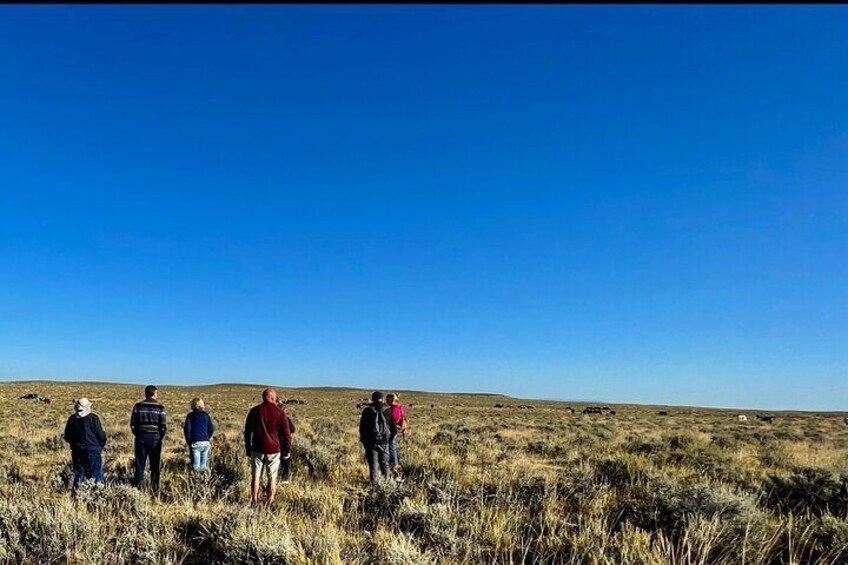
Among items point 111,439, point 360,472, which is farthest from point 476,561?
point 111,439

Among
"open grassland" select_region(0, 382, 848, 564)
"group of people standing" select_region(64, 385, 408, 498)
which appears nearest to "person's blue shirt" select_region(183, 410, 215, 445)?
"group of people standing" select_region(64, 385, 408, 498)

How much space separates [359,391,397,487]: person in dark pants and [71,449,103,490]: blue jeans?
3836mm

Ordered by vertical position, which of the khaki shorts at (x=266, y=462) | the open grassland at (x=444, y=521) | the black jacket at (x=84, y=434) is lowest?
the open grassland at (x=444, y=521)

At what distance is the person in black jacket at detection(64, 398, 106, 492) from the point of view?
8.48 m

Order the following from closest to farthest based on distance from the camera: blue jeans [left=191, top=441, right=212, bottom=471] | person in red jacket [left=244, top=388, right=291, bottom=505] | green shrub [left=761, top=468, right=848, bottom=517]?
green shrub [left=761, top=468, right=848, bottom=517] < person in red jacket [left=244, top=388, right=291, bottom=505] < blue jeans [left=191, top=441, right=212, bottom=471]

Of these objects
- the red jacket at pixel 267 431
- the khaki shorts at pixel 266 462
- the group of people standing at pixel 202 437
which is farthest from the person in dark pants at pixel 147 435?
the khaki shorts at pixel 266 462

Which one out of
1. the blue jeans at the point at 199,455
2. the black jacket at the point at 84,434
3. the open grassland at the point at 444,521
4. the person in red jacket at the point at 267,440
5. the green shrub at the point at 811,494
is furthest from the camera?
the blue jeans at the point at 199,455

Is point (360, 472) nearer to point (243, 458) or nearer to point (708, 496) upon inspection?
point (243, 458)

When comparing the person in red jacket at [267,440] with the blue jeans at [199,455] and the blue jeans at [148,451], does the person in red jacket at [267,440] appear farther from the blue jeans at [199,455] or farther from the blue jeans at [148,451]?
the blue jeans at [148,451]

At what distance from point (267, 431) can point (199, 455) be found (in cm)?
179

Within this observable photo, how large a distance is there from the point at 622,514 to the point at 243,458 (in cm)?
686

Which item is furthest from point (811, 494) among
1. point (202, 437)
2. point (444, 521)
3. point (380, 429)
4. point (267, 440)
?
point (202, 437)

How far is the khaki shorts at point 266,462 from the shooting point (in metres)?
8.15

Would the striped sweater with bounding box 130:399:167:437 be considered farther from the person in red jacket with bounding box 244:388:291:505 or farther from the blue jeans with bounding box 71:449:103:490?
the person in red jacket with bounding box 244:388:291:505
